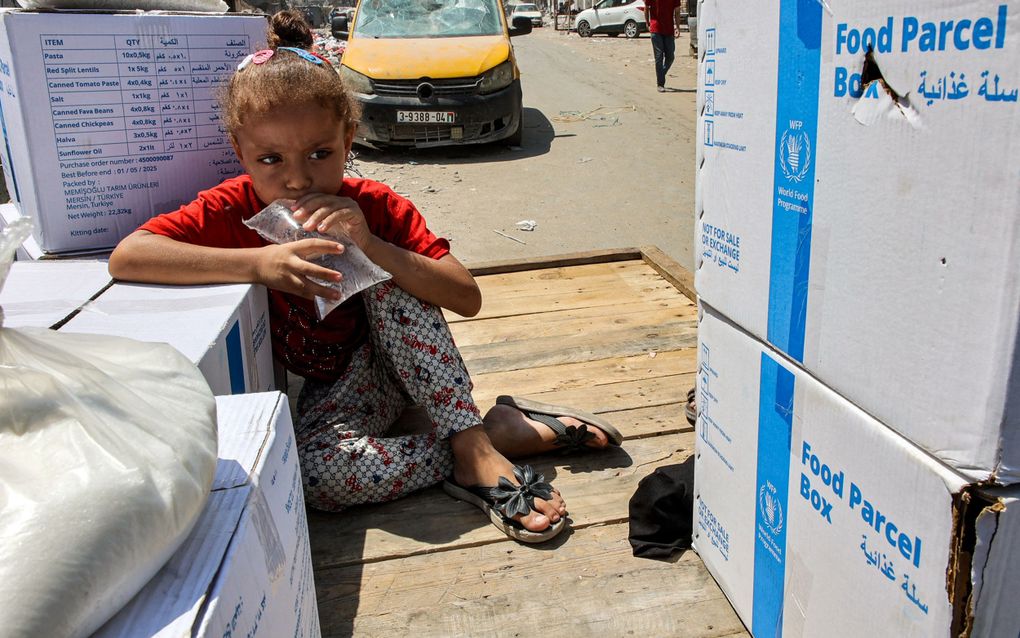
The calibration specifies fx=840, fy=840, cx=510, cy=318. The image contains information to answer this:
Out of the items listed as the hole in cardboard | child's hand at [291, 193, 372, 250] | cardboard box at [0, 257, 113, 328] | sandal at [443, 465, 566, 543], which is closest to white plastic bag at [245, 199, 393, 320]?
child's hand at [291, 193, 372, 250]

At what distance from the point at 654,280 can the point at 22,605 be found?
9.62 feet

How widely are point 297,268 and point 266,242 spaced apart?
12.2 inches

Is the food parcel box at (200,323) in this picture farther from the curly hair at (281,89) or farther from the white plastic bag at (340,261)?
the curly hair at (281,89)

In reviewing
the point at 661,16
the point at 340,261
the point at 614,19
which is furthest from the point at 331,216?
the point at 614,19

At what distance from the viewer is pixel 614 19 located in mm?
22812

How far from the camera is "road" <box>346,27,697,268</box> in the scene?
5.34 m

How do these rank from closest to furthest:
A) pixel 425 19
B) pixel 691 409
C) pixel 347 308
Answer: pixel 347 308, pixel 691 409, pixel 425 19

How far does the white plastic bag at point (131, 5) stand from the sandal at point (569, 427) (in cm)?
142

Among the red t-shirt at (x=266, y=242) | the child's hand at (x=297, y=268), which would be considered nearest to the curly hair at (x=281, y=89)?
the red t-shirt at (x=266, y=242)

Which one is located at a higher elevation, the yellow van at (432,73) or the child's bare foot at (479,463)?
the yellow van at (432,73)

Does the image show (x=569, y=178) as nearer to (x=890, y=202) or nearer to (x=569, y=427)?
(x=569, y=427)

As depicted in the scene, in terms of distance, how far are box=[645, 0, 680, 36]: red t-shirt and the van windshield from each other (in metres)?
4.04

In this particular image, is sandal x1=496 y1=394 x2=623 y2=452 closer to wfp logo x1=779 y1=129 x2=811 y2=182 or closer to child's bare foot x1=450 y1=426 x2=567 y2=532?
child's bare foot x1=450 y1=426 x2=567 y2=532

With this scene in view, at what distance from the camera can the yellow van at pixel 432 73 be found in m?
7.43
